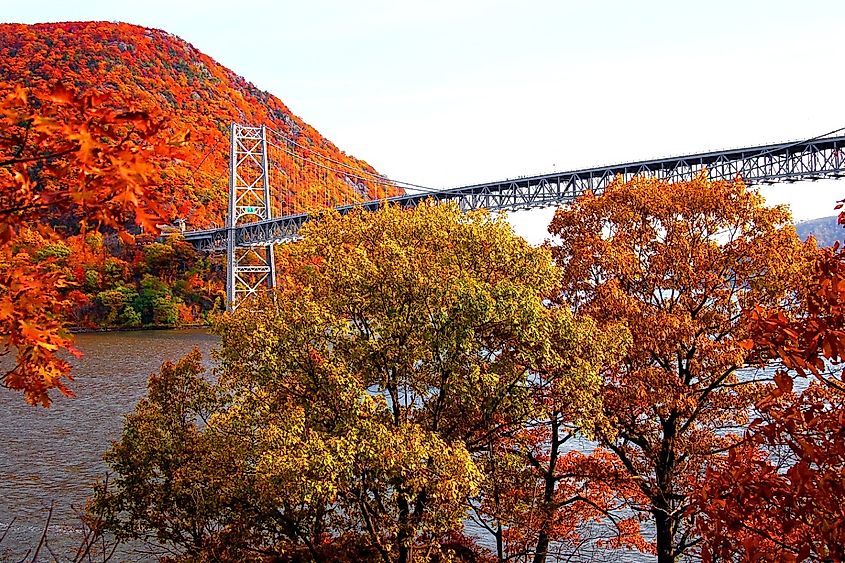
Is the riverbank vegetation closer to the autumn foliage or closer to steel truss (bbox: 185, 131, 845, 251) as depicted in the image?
the autumn foliage

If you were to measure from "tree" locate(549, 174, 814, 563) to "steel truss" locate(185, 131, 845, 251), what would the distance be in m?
19.6

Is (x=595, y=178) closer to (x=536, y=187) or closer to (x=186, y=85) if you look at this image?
(x=536, y=187)

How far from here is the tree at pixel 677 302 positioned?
12727 millimetres

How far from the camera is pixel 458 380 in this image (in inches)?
444

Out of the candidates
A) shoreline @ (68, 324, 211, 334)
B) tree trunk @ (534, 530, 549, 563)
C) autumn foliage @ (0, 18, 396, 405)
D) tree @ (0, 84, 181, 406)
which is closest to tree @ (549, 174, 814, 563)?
tree trunk @ (534, 530, 549, 563)

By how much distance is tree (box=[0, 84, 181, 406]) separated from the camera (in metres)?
2.91

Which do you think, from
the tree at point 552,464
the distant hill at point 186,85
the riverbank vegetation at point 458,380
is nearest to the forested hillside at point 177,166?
the distant hill at point 186,85

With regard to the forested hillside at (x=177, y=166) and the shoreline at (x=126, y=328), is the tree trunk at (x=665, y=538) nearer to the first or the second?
the forested hillside at (x=177, y=166)

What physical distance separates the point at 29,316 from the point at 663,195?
1202 centimetres

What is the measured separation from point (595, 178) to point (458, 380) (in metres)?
45.5

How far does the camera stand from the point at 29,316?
3.64 metres

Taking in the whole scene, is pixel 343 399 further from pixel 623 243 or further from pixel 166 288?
pixel 166 288

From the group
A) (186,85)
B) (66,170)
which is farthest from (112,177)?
(186,85)

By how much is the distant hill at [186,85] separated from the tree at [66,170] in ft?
227
